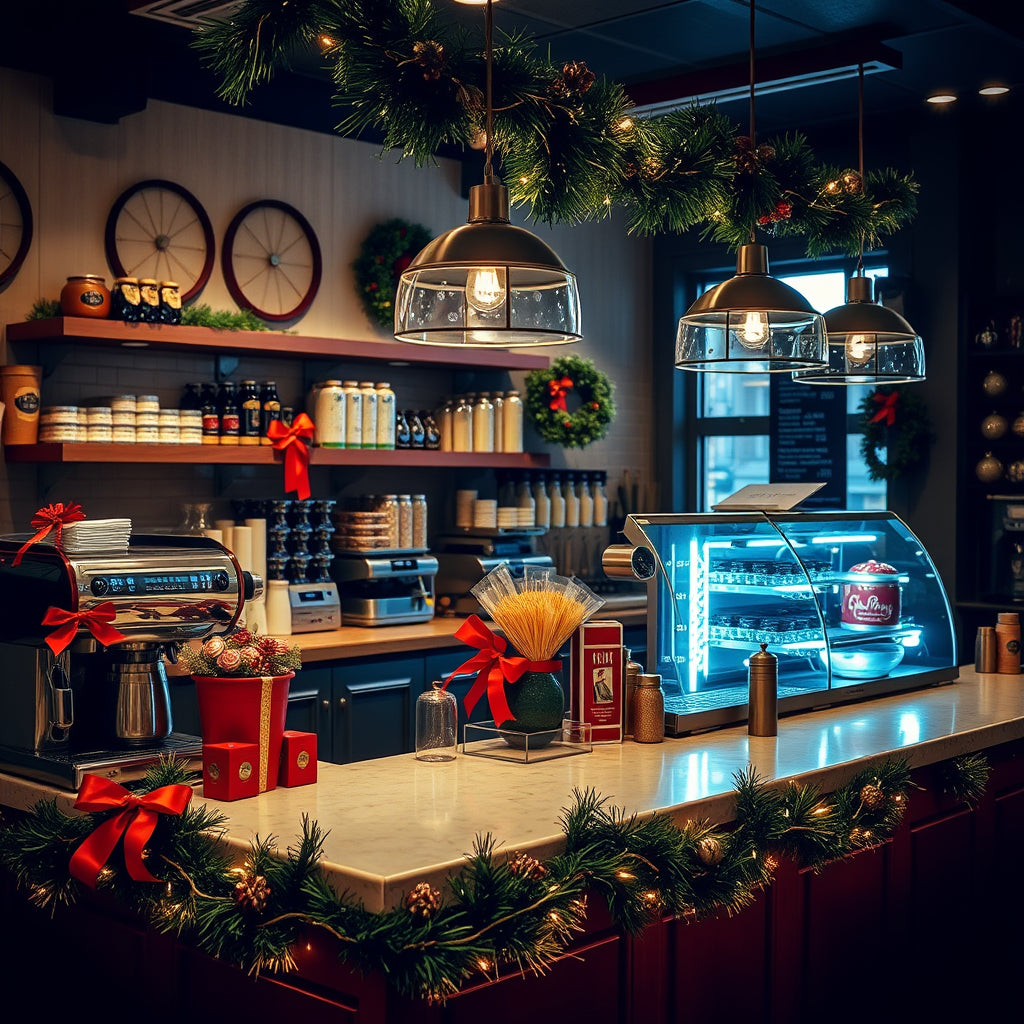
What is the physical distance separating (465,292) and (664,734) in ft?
3.85

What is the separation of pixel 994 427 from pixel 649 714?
11.2 ft

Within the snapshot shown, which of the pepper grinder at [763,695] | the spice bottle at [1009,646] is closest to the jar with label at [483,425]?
the spice bottle at [1009,646]

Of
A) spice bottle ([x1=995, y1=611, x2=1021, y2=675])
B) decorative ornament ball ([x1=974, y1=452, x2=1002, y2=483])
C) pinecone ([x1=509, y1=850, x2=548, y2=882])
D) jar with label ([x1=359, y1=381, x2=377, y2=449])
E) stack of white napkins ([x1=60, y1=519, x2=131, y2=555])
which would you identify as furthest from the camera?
decorative ornament ball ([x1=974, y1=452, x2=1002, y2=483])

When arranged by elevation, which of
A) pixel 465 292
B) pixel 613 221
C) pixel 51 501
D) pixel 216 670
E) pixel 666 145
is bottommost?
pixel 216 670

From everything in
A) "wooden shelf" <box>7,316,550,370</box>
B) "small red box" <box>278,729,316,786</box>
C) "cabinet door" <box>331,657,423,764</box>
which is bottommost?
"cabinet door" <box>331,657,423,764</box>

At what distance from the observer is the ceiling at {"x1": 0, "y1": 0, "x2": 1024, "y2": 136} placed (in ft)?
14.1

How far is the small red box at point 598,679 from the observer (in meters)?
2.83

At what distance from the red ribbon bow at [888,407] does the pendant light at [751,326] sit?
286 centimetres

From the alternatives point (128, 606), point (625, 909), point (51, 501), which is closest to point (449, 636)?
point (51, 501)

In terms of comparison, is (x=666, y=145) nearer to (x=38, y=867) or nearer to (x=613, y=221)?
(x=38, y=867)

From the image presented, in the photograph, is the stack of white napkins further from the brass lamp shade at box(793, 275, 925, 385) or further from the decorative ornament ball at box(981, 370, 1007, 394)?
the decorative ornament ball at box(981, 370, 1007, 394)

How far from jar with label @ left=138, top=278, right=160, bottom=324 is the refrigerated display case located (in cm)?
223

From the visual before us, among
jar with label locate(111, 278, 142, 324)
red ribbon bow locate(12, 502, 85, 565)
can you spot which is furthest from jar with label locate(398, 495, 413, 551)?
red ribbon bow locate(12, 502, 85, 565)

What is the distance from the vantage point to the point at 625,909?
2078mm
